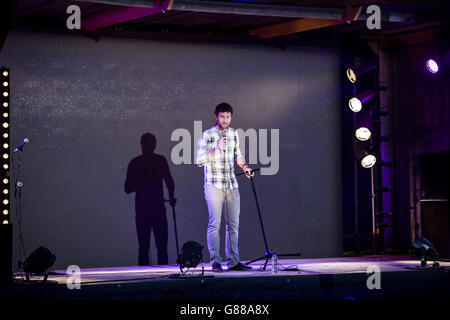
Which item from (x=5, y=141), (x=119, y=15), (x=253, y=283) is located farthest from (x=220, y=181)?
(x=119, y=15)

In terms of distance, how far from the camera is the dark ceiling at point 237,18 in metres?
8.74

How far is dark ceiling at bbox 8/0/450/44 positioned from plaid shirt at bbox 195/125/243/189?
176 cm

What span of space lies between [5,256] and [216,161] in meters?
2.55

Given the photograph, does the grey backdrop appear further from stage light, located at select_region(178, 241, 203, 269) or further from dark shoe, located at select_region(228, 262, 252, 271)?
stage light, located at select_region(178, 241, 203, 269)

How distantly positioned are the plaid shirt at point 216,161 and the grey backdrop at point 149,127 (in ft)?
6.54

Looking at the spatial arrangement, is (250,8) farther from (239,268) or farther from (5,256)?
(5,256)

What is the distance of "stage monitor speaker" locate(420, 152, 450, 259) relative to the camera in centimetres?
974

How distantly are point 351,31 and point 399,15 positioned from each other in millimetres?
1109

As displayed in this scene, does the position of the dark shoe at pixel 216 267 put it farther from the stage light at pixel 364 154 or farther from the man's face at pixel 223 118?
the stage light at pixel 364 154

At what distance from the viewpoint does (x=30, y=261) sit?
282 inches

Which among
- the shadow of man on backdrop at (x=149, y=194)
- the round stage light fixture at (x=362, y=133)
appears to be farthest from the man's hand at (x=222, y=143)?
the round stage light fixture at (x=362, y=133)

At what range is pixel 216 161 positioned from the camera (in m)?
7.97
